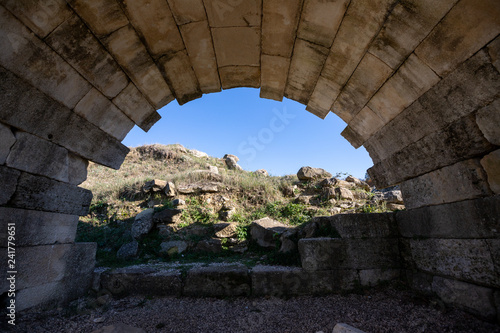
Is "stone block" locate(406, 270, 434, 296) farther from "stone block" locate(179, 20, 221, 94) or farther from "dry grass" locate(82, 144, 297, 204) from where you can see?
"dry grass" locate(82, 144, 297, 204)

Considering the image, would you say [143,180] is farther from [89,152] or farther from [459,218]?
[459,218]

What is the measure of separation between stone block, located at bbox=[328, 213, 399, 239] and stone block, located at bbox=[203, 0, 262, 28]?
131 inches

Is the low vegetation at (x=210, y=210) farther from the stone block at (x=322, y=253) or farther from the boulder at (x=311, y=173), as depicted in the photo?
the stone block at (x=322, y=253)

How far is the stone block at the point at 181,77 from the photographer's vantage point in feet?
10.1

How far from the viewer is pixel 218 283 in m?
3.62

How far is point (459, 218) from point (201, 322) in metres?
3.37

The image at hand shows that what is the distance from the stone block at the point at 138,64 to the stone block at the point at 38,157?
4.46 ft

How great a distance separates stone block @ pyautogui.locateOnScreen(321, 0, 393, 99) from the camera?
2256mm

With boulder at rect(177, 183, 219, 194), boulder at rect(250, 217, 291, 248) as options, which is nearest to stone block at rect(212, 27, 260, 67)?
boulder at rect(250, 217, 291, 248)

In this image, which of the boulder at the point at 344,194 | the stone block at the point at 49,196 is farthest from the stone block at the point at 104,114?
the boulder at the point at 344,194

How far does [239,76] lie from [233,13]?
40.3 inches

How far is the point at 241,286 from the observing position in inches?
141

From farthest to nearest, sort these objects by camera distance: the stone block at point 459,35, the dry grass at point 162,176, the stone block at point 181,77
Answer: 1. the dry grass at point 162,176
2. the stone block at point 181,77
3. the stone block at point 459,35

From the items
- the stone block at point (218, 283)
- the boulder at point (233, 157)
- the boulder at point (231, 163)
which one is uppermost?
the boulder at point (233, 157)
